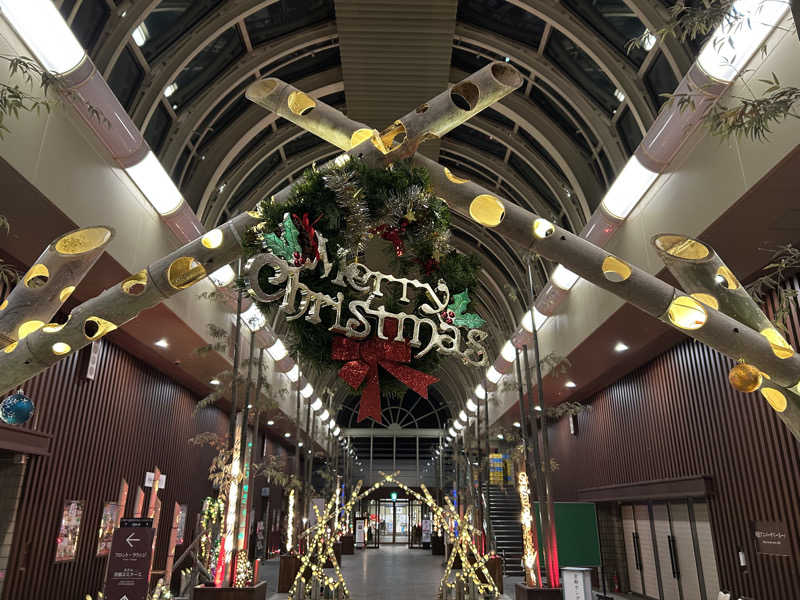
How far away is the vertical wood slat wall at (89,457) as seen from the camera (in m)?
6.94

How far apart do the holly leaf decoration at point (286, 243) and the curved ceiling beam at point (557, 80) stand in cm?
589

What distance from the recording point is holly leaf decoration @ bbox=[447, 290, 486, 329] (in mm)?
2119

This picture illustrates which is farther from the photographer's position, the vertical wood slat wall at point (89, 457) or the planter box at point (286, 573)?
the planter box at point (286, 573)

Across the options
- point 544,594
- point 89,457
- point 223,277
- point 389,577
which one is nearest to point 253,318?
point 223,277

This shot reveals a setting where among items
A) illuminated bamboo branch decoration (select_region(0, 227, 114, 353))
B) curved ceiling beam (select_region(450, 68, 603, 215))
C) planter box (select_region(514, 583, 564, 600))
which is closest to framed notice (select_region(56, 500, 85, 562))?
planter box (select_region(514, 583, 564, 600))

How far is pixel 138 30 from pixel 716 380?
28.3 feet

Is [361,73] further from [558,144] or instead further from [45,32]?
[45,32]

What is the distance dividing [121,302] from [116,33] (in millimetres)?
4458

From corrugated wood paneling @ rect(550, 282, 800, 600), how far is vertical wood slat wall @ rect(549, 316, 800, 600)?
0.5 inches

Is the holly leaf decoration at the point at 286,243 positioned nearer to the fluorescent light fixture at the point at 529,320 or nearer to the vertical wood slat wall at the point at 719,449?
the vertical wood slat wall at the point at 719,449

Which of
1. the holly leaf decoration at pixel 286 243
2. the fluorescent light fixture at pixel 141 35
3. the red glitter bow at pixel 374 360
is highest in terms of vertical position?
the fluorescent light fixture at pixel 141 35

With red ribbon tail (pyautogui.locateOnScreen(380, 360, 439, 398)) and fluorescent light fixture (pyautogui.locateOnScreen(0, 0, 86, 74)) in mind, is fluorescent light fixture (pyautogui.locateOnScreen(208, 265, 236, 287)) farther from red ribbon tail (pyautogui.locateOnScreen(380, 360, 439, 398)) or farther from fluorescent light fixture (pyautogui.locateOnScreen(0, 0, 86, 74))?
red ribbon tail (pyautogui.locateOnScreen(380, 360, 439, 398))

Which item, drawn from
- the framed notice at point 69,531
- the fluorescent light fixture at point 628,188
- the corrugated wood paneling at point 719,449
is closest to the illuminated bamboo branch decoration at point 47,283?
the fluorescent light fixture at point 628,188

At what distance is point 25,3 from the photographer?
11.4ft
